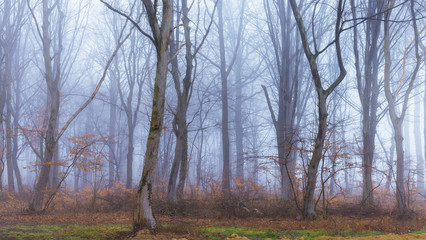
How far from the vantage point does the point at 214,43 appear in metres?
23.0

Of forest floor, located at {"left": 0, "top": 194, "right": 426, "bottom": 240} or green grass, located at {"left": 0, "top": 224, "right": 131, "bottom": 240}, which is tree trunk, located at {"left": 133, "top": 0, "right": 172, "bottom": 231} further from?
green grass, located at {"left": 0, "top": 224, "right": 131, "bottom": 240}

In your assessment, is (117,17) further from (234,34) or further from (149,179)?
(149,179)

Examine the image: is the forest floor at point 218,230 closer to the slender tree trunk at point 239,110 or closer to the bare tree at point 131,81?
the bare tree at point 131,81

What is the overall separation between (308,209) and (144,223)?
5.08 m

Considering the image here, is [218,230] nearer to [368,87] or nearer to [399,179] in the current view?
[399,179]

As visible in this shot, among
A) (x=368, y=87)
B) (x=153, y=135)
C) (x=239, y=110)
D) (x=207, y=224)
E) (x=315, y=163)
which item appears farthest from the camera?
(x=239, y=110)

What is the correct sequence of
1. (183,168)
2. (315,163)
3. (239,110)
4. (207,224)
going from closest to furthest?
(207,224) < (315,163) < (183,168) < (239,110)

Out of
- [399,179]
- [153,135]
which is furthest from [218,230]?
[399,179]

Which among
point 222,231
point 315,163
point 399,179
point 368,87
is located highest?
point 368,87

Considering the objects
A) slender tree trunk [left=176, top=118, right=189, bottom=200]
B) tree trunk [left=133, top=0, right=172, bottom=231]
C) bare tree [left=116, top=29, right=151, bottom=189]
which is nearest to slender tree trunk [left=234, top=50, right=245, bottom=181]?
bare tree [left=116, top=29, right=151, bottom=189]

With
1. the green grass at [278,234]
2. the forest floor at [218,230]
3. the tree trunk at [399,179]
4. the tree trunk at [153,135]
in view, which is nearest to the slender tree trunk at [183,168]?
the forest floor at [218,230]

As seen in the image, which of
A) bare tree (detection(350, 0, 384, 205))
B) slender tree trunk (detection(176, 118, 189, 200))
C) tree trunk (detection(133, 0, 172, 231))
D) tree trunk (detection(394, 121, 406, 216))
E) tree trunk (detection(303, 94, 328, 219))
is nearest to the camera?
tree trunk (detection(133, 0, 172, 231))

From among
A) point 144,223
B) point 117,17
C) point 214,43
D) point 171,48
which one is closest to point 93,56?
point 117,17

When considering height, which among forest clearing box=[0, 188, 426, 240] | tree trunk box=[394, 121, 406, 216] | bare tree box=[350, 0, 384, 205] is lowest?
forest clearing box=[0, 188, 426, 240]
